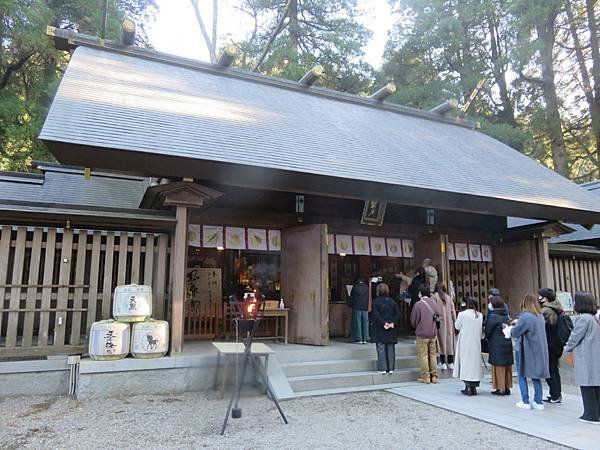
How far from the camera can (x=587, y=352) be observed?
5.11m

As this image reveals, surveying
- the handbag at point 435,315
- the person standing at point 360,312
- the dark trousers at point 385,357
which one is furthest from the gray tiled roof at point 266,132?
the dark trousers at point 385,357

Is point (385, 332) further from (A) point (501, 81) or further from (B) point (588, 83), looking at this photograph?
(B) point (588, 83)

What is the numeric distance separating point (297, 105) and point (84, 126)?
5.70 metres

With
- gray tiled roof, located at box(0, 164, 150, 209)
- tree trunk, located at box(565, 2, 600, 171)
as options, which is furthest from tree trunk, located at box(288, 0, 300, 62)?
gray tiled roof, located at box(0, 164, 150, 209)

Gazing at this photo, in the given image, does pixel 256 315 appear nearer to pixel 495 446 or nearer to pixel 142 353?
pixel 142 353

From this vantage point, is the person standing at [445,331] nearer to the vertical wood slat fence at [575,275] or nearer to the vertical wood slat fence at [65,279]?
the vertical wood slat fence at [575,275]

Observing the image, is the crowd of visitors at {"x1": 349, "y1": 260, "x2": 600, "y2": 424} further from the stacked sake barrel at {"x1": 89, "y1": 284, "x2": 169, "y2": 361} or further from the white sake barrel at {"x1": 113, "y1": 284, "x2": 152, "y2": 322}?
the white sake barrel at {"x1": 113, "y1": 284, "x2": 152, "y2": 322}

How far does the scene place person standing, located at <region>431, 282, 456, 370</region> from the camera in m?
7.67

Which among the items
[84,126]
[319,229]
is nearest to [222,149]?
[84,126]

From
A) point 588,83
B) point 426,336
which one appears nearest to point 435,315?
point 426,336

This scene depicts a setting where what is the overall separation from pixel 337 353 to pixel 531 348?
3.05 m

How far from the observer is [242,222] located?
27.5 feet

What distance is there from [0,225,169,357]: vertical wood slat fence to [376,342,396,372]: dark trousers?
3.60 m

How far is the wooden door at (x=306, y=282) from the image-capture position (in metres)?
7.95
